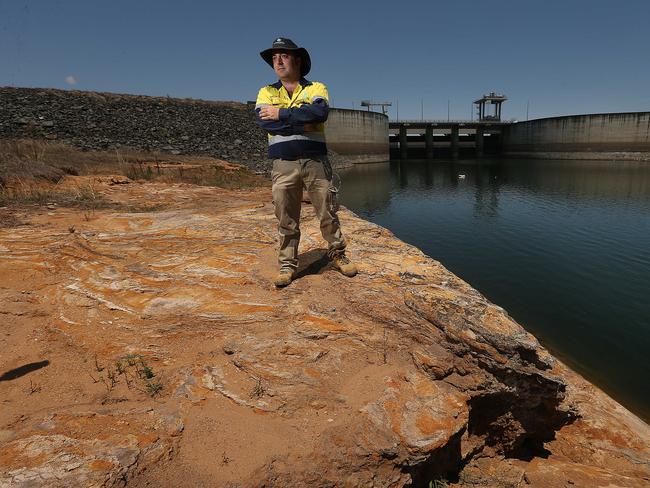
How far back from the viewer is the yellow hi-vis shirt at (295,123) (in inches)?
167

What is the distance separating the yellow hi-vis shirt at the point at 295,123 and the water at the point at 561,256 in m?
8.68

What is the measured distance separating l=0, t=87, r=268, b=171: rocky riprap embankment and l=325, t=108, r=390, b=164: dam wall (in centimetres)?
1819

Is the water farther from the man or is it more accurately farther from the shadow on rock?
the shadow on rock

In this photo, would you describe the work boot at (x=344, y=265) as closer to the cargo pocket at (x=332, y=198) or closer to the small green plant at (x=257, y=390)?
the cargo pocket at (x=332, y=198)

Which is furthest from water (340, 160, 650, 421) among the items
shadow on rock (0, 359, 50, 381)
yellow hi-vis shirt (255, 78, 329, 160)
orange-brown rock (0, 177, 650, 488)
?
shadow on rock (0, 359, 50, 381)

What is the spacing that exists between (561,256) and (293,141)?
1484 centimetres

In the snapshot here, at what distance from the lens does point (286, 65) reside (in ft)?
13.9

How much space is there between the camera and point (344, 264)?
16.0 ft

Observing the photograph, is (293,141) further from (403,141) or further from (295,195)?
(403,141)

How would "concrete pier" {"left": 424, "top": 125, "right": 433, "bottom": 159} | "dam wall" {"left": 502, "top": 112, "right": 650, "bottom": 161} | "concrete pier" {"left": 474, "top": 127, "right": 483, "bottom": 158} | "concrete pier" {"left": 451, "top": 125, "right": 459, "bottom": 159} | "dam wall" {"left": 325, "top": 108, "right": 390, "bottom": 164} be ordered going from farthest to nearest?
1. "concrete pier" {"left": 474, "top": 127, "right": 483, "bottom": 158}
2. "concrete pier" {"left": 424, "top": 125, "right": 433, "bottom": 159}
3. "concrete pier" {"left": 451, "top": 125, "right": 459, "bottom": 159}
4. "dam wall" {"left": 325, "top": 108, "right": 390, "bottom": 164}
5. "dam wall" {"left": 502, "top": 112, "right": 650, "bottom": 161}

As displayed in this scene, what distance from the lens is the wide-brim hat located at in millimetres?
4148

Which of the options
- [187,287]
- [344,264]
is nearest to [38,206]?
[187,287]

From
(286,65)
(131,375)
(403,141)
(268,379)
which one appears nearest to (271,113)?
(286,65)

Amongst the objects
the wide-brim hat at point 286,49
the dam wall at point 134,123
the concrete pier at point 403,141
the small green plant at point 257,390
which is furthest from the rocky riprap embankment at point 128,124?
the concrete pier at point 403,141
